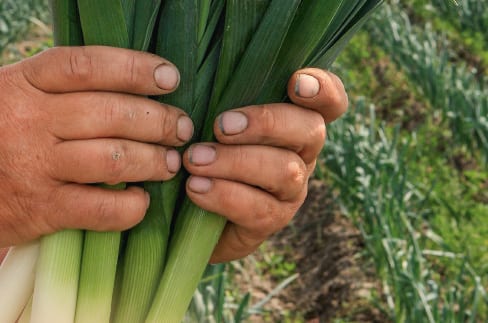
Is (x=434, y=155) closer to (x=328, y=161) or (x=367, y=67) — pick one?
(x=328, y=161)

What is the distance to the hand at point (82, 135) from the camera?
99 cm

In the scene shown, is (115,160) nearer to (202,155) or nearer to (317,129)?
(202,155)

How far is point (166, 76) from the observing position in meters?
1.01

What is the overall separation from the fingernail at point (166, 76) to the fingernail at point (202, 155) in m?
0.10

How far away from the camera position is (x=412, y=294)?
2.30 metres

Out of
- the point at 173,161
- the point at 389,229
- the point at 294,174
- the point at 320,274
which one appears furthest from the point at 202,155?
the point at 320,274

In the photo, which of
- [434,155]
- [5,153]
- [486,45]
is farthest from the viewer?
[486,45]

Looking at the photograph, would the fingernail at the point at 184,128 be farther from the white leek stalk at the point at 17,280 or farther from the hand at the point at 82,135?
the white leek stalk at the point at 17,280

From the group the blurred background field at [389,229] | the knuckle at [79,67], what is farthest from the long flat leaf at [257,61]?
the blurred background field at [389,229]

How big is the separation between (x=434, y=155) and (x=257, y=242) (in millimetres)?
3071

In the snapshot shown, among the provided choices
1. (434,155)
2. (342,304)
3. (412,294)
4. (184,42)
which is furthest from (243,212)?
(434,155)

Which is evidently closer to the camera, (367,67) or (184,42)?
(184,42)

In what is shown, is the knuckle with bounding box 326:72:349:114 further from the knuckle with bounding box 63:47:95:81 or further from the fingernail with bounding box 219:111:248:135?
the knuckle with bounding box 63:47:95:81

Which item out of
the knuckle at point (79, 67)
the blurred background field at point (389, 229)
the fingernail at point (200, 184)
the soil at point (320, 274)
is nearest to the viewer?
the knuckle at point (79, 67)
